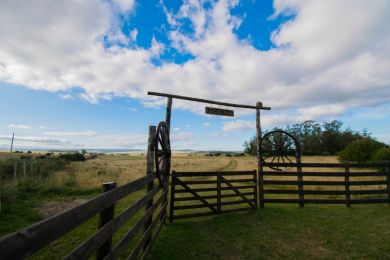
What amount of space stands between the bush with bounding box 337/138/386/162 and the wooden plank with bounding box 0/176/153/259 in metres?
27.1

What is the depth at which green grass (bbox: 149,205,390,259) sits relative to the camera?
17.4 ft

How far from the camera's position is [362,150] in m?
25.0

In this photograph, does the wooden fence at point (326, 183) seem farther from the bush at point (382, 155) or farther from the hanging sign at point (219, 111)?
the bush at point (382, 155)

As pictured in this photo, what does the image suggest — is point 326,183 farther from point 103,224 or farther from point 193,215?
point 103,224

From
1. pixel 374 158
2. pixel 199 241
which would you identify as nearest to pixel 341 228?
pixel 199 241

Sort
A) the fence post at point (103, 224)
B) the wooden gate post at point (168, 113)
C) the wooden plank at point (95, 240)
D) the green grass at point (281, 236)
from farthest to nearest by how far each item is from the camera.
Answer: the wooden gate post at point (168, 113), the green grass at point (281, 236), the fence post at point (103, 224), the wooden plank at point (95, 240)

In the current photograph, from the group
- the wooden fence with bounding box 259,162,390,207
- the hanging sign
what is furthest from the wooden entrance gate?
the hanging sign

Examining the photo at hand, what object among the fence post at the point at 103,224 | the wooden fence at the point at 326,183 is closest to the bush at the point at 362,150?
the wooden fence at the point at 326,183

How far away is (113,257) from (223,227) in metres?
4.69

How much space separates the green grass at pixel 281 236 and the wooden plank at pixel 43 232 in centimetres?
325

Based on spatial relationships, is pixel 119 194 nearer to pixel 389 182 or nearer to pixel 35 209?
pixel 35 209

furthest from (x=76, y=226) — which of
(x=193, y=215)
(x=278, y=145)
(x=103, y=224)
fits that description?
(x=278, y=145)

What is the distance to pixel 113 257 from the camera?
9.62 ft

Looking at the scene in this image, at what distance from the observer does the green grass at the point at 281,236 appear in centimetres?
532
